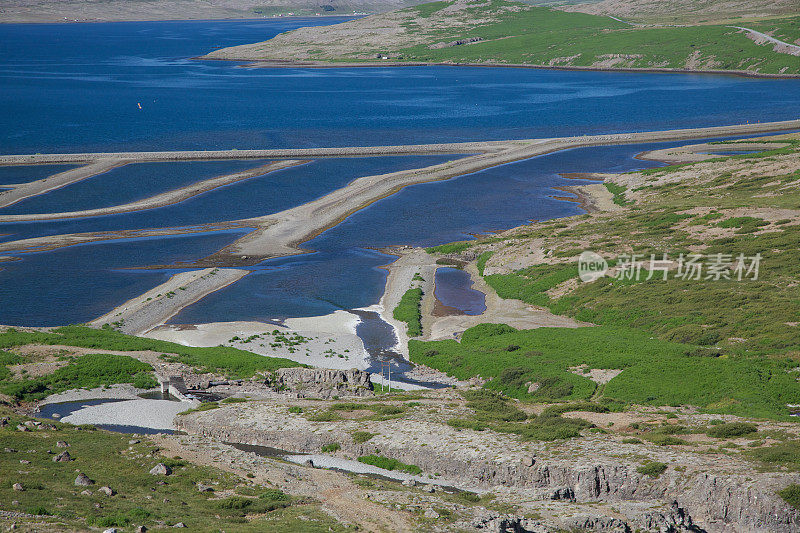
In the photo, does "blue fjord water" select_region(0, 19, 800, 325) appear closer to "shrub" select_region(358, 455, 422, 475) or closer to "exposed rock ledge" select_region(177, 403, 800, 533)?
"exposed rock ledge" select_region(177, 403, 800, 533)

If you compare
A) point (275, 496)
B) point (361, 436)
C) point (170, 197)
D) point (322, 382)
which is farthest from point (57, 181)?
point (275, 496)

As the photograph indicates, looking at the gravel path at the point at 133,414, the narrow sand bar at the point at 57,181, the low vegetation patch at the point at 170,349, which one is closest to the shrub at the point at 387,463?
the gravel path at the point at 133,414

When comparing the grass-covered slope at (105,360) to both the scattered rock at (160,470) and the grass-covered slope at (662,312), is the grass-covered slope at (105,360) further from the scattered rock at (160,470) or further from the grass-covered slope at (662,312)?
the scattered rock at (160,470)

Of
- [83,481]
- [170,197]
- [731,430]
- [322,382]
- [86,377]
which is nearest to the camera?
[83,481]

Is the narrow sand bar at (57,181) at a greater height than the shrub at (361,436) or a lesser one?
greater

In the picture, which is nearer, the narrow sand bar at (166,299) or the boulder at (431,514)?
the boulder at (431,514)

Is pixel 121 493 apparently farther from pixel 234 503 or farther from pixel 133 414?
pixel 133 414

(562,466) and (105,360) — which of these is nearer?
(562,466)

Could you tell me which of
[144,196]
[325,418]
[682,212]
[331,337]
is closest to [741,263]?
[682,212]
